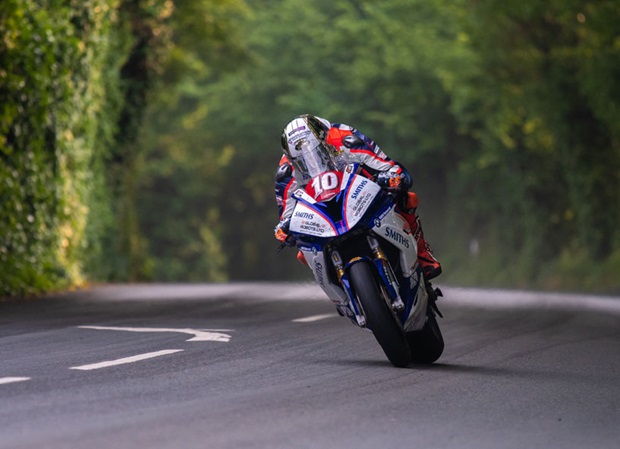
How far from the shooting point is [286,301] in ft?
61.3

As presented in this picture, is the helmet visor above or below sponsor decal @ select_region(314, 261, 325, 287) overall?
above

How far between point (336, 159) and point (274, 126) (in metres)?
47.3

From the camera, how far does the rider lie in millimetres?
10477

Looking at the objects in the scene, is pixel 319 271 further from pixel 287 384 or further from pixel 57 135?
pixel 57 135

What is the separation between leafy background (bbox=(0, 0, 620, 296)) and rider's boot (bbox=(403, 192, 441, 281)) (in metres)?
8.96

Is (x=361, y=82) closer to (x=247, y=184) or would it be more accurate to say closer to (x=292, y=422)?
(x=247, y=184)

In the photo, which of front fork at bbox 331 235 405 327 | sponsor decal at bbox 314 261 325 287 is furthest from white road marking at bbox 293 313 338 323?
front fork at bbox 331 235 405 327

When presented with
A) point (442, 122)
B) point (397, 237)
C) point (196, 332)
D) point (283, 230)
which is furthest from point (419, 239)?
point (442, 122)

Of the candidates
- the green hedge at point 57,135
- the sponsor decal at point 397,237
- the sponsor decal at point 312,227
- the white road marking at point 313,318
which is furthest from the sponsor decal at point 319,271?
the green hedge at point 57,135

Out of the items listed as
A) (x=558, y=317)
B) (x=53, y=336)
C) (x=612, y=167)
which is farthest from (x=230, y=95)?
(x=53, y=336)

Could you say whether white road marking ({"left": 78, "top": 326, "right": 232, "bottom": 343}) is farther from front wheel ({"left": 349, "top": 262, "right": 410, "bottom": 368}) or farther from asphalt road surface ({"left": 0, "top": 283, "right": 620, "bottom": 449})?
front wheel ({"left": 349, "top": 262, "right": 410, "bottom": 368})

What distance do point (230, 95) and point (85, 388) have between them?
50.9m

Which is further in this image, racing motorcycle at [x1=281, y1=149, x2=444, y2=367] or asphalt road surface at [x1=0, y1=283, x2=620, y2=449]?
racing motorcycle at [x1=281, y1=149, x2=444, y2=367]

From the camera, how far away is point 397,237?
1038 centimetres
